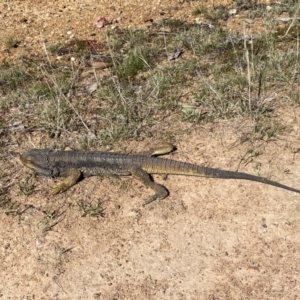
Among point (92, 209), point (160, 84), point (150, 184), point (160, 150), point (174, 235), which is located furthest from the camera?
point (160, 84)

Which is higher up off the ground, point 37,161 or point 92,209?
point 37,161

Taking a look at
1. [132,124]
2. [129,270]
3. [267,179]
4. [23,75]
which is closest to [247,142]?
[267,179]

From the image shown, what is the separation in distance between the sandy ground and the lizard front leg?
8cm

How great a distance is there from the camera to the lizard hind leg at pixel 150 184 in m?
5.24

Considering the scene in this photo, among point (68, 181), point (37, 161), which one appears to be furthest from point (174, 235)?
point (37, 161)

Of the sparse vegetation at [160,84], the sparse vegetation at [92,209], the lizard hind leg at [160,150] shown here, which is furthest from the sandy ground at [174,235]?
the sparse vegetation at [160,84]

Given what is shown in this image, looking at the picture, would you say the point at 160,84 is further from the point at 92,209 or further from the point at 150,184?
the point at 92,209

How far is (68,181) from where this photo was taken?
5531mm

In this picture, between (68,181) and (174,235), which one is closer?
(174,235)

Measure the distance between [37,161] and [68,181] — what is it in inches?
17.4

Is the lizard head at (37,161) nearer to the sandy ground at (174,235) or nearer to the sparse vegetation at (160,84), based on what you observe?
the sandy ground at (174,235)

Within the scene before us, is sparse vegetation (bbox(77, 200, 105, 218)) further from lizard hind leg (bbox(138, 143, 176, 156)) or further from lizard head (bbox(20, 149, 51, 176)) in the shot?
lizard hind leg (bbox(138, 143, 176, 156))

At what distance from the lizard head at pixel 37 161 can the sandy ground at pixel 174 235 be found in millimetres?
131

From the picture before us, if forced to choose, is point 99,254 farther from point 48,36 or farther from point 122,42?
point 48,36
